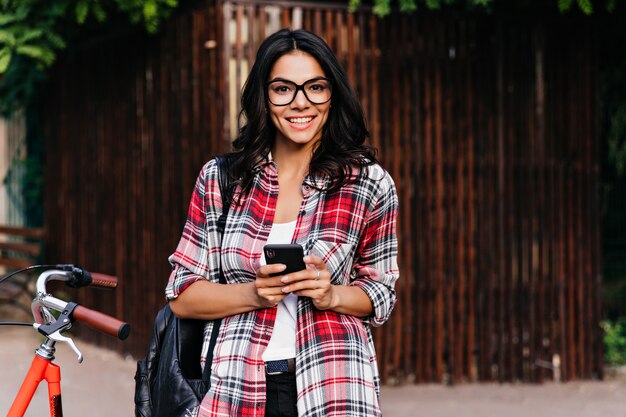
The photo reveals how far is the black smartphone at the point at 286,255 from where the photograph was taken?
244cm

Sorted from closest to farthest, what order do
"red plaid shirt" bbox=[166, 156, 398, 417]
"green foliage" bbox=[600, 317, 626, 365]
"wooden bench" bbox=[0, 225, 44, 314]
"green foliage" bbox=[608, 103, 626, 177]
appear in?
"red plaid shirt" bbox=[166, 156, 398, 417] → "green foliage" bbox=[600, 317, 626, 365] → "green foliage" bbox=[608, 103, 626, 177] → "wooden bench" bbox=[0, 225, 44, 314]

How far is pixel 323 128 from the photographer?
2906 millimetres

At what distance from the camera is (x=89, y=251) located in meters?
9.89

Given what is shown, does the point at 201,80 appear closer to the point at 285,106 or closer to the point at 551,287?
the point at 551,287

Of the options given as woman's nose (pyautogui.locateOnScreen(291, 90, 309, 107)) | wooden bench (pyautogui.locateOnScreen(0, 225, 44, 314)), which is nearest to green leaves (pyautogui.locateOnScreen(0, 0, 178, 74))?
wooden bench (pyautogui.locateOnScreen(0, 225, 44, 314))

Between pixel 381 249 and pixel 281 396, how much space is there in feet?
1.71

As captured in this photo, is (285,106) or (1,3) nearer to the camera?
(285,106)

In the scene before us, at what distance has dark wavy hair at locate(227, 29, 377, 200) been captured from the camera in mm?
2789

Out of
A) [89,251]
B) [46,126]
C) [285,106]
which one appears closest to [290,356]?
[285,106]

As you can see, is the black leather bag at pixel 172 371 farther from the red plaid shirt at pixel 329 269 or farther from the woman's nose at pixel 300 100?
the woman's nose at pixel 300 100

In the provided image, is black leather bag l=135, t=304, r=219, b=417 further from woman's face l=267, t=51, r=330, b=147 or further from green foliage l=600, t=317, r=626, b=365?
green foliage l=600, t=317, r=626, b=365

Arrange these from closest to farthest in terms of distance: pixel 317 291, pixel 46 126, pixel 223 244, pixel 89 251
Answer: pixel 317 291, pixel 223 244, pixel 89 251, pixel 46 126

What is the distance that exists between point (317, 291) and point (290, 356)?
0.23 m

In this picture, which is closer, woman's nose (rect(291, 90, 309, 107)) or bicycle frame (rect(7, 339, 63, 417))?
woman's nose (rect(291, 90, 309, 107))
